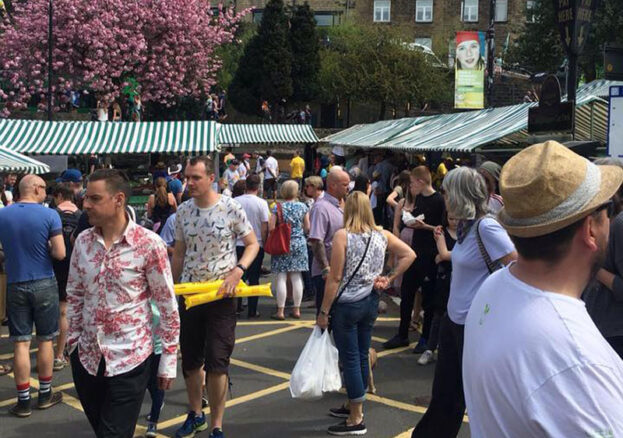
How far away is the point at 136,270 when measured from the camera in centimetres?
388

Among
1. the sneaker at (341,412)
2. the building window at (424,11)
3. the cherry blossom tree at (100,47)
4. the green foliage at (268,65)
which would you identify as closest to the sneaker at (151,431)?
the sneaker at (341,412)

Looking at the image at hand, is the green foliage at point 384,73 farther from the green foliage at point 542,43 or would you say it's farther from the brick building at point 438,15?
the brick building at point 438,15

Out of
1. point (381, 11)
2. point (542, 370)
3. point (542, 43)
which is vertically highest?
point (381, 11)

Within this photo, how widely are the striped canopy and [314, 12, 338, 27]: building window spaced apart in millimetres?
39554

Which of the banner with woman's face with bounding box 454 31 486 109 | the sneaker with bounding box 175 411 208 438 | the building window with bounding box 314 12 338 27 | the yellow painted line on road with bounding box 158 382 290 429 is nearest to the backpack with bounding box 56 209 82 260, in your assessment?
the yellow painted line on road with bounding box 158 382 290 429

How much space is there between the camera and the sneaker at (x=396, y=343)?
766 cm

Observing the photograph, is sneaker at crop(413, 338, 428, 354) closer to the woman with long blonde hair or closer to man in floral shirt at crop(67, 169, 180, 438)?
the woman with long blonde hair

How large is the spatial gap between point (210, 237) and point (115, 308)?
1285 millimetres

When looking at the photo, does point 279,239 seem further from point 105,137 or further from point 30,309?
point 105,137

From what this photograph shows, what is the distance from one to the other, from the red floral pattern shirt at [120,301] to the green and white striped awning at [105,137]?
43.5 feet

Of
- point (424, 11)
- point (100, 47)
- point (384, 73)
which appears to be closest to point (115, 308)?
point (100, 47)

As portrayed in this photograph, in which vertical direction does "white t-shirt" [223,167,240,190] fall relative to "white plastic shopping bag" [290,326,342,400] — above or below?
below

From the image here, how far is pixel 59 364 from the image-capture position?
23.2 ft

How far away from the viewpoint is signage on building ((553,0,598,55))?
9.12 meters
